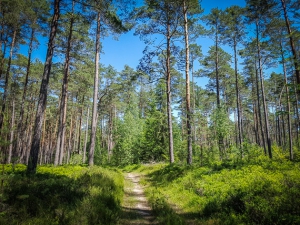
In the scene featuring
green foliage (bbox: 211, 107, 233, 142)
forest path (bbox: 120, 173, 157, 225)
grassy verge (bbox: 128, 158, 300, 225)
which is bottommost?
forest path (bbox: 120, 173, 157, 225)

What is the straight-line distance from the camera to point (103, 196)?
19.6ft

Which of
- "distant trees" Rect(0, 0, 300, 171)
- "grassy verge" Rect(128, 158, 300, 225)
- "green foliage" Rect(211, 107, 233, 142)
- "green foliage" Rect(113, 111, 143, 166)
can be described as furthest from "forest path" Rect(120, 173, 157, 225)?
"green foliage" Rect(113, 111, 143, 166)

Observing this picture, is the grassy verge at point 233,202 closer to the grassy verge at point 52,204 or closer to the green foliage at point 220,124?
the grassy verge at point 52,204

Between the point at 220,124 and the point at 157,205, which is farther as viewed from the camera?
the point at 220,124

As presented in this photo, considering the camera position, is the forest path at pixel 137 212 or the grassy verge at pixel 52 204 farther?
the forest path at pixel 137 212

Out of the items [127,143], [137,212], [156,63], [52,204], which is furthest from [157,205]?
[127,143]

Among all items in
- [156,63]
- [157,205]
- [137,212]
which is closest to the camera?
[137,212]

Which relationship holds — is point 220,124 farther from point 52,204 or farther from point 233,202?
point 52,204

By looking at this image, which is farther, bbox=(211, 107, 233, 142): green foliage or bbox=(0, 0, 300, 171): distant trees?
bbox=(211, 107, 233, 142): green foliage

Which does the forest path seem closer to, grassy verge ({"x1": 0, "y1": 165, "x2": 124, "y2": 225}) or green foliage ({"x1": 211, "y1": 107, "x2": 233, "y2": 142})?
grassy verge ({"x1": 0, "y1": 165, "x2": 124, "y2": 225})

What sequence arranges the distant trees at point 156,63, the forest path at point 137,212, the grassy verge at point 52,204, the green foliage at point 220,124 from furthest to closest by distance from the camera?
the green foliage at point 220,124
the distant trees at point 156,63
the forest path at point 137,212
the grassy verge at point 52,204

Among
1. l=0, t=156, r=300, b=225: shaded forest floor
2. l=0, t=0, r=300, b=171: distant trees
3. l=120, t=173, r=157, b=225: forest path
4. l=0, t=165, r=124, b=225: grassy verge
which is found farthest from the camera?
l=0, t=0, r=300, b=171: distant trees

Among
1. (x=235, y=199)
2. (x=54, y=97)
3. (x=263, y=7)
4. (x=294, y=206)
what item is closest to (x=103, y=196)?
(x=235, y=199)

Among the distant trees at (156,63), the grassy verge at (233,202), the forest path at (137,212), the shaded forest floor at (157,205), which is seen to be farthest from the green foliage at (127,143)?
the shaded forest floor at (157,205)
